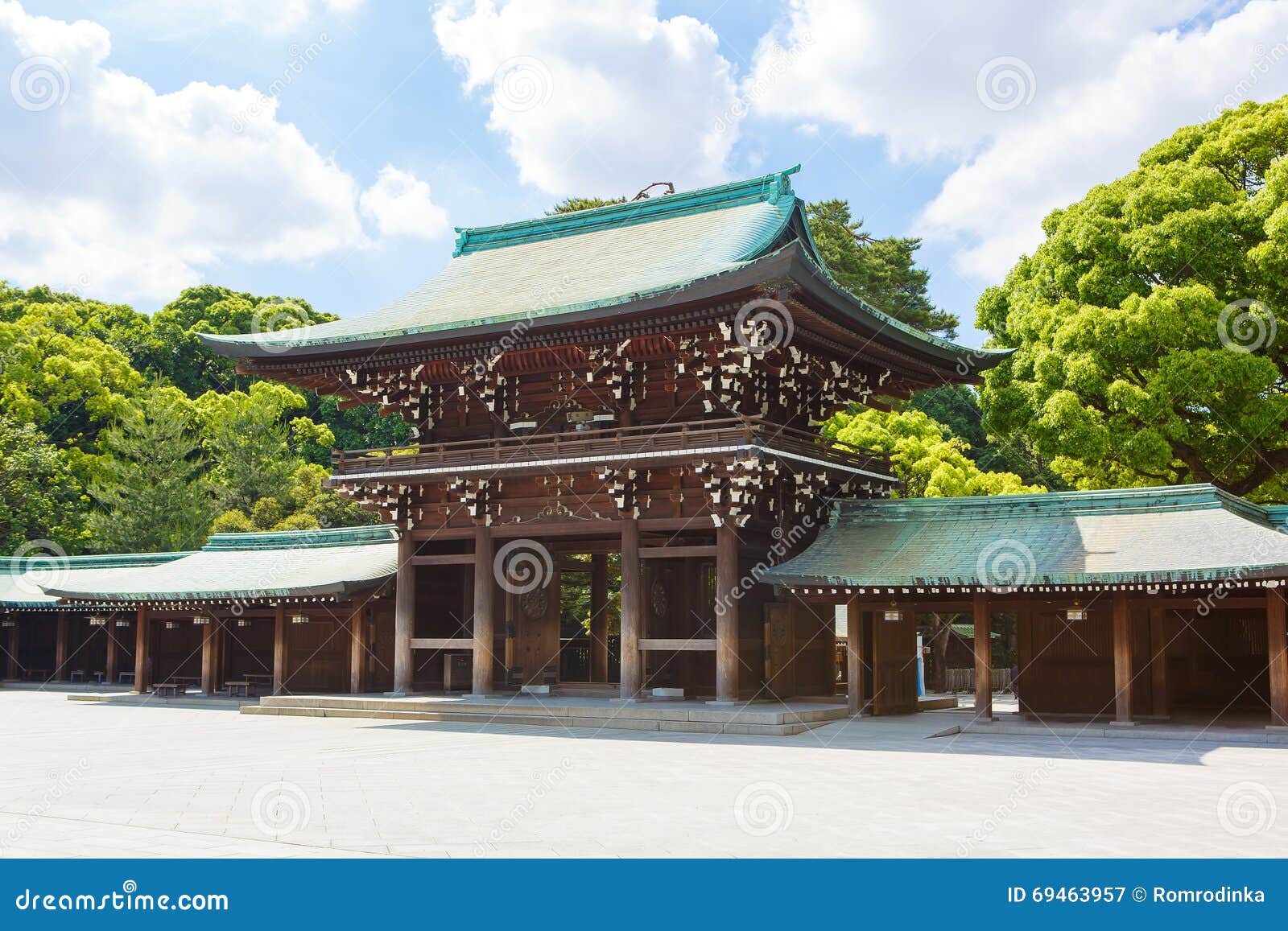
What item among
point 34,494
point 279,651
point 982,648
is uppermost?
point 34,494

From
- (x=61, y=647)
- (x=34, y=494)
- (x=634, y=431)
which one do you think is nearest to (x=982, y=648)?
(x=634, y=431)

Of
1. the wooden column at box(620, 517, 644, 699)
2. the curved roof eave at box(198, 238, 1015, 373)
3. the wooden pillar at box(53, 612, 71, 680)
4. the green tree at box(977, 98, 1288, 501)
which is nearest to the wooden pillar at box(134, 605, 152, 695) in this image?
the wooden pillar at box(53, 612, 71, 680)

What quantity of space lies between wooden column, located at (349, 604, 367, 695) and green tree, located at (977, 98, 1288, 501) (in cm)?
1896

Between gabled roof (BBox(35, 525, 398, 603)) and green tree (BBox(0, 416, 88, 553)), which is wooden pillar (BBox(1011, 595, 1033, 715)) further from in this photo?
green tree (BBox(0, 416, 88, 553))

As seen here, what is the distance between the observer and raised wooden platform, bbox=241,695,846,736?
72.1 ft

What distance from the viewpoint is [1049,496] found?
23.8 m

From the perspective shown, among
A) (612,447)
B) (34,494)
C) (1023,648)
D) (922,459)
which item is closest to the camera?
(1023,648)

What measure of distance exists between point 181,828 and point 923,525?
17.3 metres

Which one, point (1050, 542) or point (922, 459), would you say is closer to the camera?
point (1050, 542)

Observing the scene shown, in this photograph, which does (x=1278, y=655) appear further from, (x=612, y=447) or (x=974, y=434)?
(x=974, y=434)

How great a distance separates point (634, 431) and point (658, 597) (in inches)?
173

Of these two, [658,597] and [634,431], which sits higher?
[634,431]

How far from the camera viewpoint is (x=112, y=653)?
38469 millimetres

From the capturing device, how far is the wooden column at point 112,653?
38250mm
